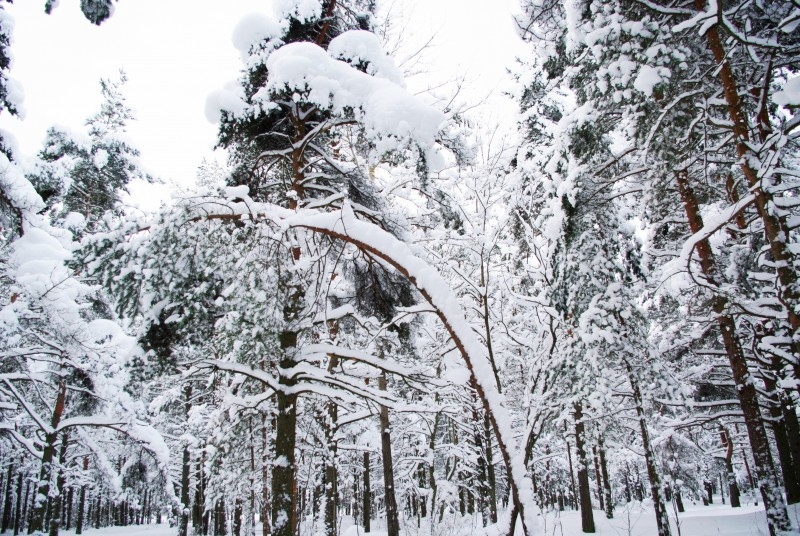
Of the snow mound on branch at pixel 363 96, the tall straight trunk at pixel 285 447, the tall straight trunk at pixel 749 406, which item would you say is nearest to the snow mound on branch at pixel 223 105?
the snow mound on branch at pixel 363 96

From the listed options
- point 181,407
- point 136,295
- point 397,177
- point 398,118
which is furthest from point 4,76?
point 181,407

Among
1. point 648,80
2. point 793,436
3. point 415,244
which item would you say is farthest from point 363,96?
point 793,436

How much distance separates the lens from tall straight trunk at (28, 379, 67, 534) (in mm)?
9859

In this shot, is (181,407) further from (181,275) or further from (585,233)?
(585,233)

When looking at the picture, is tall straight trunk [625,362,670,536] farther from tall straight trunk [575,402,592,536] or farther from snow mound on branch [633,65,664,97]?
snow mound on branch [633,65,664,97]

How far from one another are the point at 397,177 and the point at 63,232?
8330mm

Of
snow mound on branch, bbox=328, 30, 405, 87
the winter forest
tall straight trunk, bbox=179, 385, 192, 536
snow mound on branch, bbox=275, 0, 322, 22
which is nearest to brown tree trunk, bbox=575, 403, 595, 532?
the winter forest

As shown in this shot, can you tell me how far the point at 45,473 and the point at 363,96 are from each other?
529 inches

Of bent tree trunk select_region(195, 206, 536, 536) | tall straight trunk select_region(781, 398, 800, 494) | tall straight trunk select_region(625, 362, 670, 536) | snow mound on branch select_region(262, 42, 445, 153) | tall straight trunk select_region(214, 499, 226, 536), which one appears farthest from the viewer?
tall straight trunk select_region(214, 499, 226, 536)

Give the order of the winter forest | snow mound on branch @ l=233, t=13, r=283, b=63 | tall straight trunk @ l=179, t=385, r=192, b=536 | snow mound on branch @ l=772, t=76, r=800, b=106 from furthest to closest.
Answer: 1. tall straight trunk @ l=179, t=385, r=192, b=536
2. snow mound on branch @ l=233, t=13, r=283, b=63
3. the winter forest
4. snow mound on branch @ l=772, t=76, r=800, b=106

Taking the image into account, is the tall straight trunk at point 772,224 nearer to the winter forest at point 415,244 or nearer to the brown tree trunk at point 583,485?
the winter forest at point 415,244

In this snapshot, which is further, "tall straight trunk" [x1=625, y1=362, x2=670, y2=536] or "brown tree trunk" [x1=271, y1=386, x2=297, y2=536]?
"tall straight trunk" [x1=625, y1=362, x2=670, y2=536]

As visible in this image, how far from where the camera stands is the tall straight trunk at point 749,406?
6.31m

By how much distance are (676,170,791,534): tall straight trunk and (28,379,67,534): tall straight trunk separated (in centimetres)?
1531
